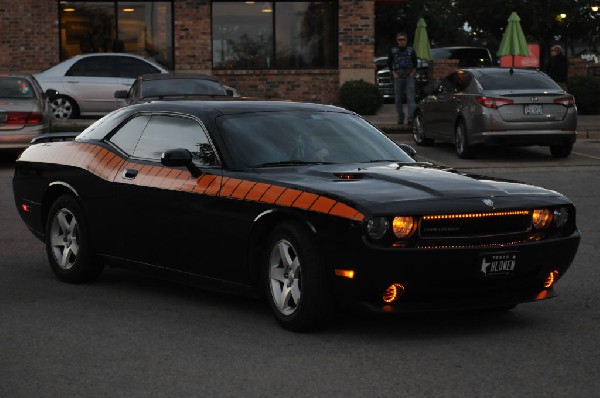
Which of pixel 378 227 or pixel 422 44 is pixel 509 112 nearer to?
pixel 422 44

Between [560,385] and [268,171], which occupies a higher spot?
[268,171]

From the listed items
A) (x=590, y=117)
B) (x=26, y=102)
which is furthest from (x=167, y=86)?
(x=590, y=117)

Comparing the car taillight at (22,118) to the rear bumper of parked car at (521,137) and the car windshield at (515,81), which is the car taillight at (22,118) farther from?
the car windshield at (515,81)

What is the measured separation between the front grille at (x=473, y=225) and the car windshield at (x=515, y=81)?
1397 cm

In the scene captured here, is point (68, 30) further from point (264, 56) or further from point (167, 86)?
point (167, 86)

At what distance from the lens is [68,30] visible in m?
32.3

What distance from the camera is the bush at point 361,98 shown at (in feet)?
99.1

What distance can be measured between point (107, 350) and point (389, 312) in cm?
155

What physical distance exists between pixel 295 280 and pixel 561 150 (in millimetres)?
14868

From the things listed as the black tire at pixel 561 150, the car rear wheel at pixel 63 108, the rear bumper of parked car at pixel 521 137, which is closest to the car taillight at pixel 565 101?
the rear bumper of parked car at pixel 521 137

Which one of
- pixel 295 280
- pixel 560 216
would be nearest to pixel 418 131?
pixel 560 216

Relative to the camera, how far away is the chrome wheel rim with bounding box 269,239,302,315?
25.2ft

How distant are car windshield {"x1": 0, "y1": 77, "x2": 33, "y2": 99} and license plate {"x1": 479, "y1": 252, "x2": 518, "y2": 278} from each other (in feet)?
47.8

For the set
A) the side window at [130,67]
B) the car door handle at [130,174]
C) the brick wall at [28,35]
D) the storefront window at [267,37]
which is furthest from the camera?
the storefront window at [267,37]
